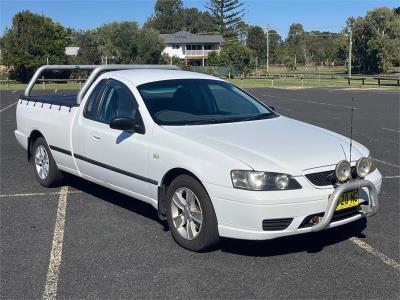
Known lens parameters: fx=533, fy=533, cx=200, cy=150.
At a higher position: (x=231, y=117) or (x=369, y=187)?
(x=231, y=117)

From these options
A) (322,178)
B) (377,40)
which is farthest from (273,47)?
(322,178)

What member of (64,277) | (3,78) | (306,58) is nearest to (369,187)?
(64,277)

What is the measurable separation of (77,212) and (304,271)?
Answer: 2754 millimetres

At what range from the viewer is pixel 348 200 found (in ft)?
14.4

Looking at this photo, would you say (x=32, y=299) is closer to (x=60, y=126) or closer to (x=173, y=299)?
(x=173, y=299)

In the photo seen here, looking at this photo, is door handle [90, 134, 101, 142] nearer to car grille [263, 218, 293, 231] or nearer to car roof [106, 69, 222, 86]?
car roof [106, 69, 222, 86]

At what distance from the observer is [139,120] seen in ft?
17.1

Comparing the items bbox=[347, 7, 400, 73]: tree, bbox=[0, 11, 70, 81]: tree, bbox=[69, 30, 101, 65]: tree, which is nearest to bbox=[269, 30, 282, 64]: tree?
bbox=[347, 7, 400, 73]: tree

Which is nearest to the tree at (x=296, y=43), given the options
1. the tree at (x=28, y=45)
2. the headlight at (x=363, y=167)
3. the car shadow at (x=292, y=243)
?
the tree at (x=28, y=45)

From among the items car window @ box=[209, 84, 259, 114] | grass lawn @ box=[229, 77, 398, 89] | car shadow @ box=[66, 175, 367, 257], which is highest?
car window @ box=[209, 84, 259, 114]

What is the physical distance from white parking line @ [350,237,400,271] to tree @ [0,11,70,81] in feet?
163

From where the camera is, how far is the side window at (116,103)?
18.1ft

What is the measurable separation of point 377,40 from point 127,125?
68951mm

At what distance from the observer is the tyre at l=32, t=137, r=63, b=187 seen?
22.1 feet
